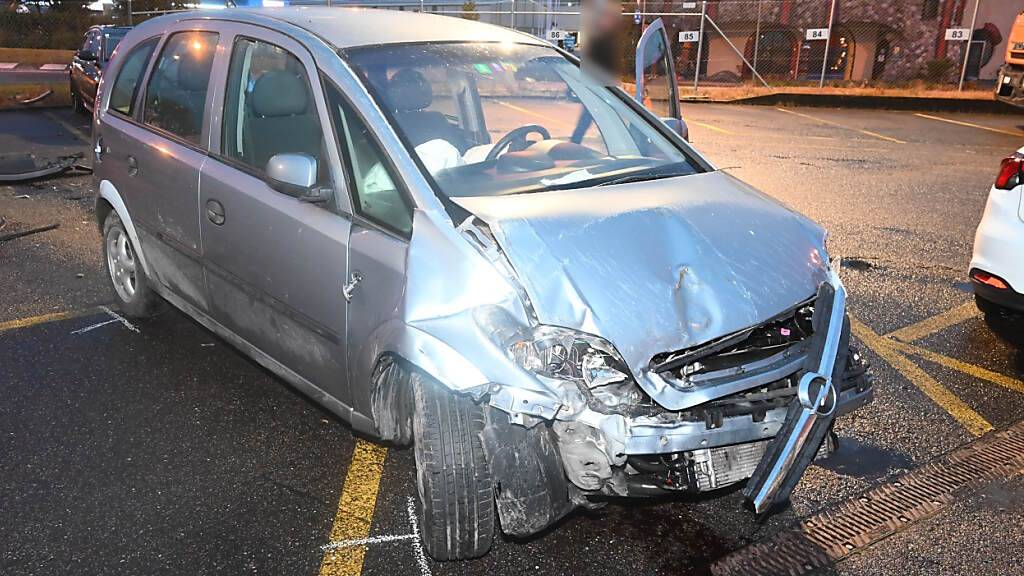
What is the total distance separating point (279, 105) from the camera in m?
3.67

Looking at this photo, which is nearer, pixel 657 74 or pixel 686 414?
pixel 686 414

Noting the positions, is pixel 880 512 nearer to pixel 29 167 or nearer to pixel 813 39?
pixel 29 167

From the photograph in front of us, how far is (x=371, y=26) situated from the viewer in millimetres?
3959

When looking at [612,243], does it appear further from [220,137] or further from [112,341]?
[112,341]

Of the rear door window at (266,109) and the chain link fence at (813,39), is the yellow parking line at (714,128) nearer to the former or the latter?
the chain link fence at (813,39)

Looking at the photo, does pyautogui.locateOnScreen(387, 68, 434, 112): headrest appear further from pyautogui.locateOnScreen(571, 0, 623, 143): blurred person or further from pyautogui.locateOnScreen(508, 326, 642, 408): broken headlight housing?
pyautogui.locateOnScreen(508, 326, 642, 408): broken headlight housing

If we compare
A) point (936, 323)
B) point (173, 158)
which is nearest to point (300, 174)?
point (173, 158)

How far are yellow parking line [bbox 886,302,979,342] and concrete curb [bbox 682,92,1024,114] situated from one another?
1332cm

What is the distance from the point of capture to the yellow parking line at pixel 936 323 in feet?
17.3

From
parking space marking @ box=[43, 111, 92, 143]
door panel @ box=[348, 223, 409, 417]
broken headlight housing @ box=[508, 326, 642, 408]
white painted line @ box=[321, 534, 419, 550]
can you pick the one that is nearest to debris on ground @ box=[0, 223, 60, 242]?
parking space marking @ box=[43, 111, 92, 143]

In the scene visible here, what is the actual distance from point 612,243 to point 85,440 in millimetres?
2599

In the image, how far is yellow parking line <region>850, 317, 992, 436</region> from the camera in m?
4.19

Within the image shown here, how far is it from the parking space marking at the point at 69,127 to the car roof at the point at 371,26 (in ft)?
28.7

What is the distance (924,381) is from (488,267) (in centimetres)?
299
